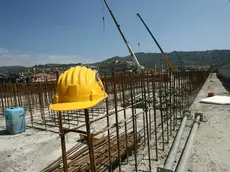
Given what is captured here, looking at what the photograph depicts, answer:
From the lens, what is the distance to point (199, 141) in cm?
539

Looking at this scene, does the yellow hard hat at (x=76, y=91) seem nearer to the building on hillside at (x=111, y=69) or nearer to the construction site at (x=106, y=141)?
the construction site at (x=106, y=141)

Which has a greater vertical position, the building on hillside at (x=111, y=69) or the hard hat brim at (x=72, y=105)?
the building on hillside at (x=111, y=69)

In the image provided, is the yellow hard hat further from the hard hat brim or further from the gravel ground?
the gravel ground

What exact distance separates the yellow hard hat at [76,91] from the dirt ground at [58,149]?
113 inches

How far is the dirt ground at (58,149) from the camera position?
4.24 meters

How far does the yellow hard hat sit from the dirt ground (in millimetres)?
2877

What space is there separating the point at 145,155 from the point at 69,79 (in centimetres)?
334

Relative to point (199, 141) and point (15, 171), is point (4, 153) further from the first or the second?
point (199, 141)

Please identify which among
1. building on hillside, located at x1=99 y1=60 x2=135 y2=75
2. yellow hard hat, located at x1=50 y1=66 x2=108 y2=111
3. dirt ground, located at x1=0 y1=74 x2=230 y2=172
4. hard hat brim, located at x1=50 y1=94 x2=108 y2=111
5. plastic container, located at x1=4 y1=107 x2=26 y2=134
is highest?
building on hillside, located at x1=99 y1=60 x2=135 y2=75

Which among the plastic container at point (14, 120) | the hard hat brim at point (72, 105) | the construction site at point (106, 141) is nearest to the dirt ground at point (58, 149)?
the construction site at point (106, 141)

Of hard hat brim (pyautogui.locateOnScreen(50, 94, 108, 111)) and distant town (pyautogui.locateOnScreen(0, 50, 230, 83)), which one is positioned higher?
distant town (pyautogui.locateOnScreen(0, 50, 230, 83))

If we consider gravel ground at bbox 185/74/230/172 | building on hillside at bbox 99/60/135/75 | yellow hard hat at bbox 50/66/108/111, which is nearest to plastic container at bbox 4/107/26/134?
building on hillside at bbox 99/60/135/75

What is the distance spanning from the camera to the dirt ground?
167 inches

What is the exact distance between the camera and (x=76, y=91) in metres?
2.04
